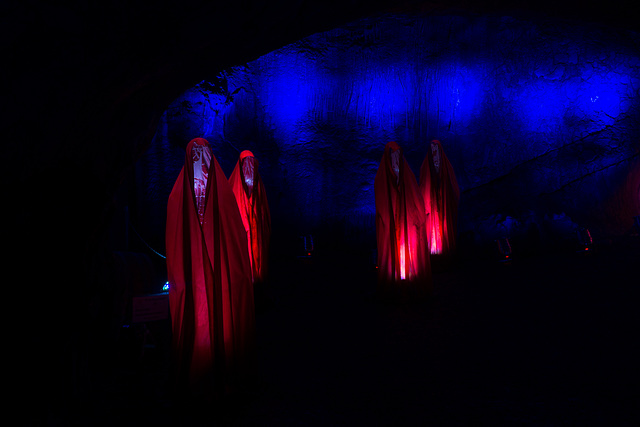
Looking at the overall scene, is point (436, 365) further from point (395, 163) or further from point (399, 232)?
point (395, 163)

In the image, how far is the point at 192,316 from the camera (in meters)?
2.59

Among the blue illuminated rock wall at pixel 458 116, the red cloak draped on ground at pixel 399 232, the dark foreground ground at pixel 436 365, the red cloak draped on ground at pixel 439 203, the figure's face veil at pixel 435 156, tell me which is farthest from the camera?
the blue illuminated rock wall at pixel 458 116

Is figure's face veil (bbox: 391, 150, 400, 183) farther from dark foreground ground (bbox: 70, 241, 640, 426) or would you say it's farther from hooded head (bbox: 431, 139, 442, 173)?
hooded head (bbox: 431, 139, 442, 173)

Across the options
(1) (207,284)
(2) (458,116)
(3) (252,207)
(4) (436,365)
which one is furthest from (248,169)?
(2) (458,116)

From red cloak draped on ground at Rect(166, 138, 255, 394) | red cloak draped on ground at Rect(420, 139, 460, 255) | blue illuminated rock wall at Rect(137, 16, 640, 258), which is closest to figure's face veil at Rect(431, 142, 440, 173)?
red cloak draped on ground at Rect(420, 139, 460, 255)

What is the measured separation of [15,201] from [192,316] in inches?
49.7

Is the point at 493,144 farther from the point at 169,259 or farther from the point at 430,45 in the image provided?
the point at 169,259

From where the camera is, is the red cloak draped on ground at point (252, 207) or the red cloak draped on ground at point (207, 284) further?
the red cloak draped on ground at point (252, 207)

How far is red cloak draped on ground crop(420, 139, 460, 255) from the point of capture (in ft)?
27.0

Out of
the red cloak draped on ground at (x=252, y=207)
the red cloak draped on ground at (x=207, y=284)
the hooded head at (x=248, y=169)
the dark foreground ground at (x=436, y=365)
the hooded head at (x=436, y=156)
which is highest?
the hooded head at (x=436, y=156)

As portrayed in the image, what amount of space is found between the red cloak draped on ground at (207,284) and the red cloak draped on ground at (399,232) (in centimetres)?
320

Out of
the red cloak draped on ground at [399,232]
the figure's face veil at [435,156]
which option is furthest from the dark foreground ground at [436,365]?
the figure's face veil at [435,156]

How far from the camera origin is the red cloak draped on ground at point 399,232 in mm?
5531

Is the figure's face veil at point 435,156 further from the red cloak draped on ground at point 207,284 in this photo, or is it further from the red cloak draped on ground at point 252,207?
the red cloak draped on ground at point 207,284
